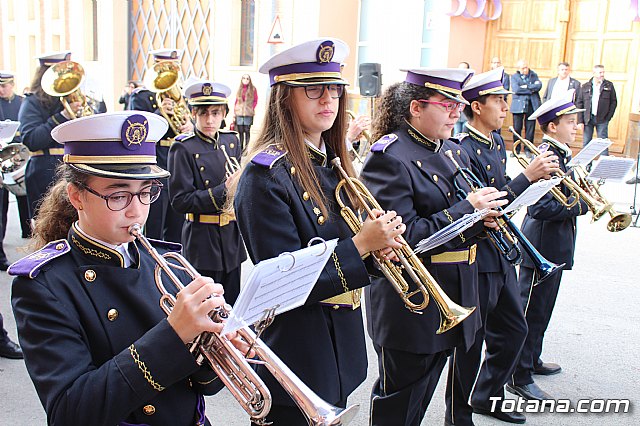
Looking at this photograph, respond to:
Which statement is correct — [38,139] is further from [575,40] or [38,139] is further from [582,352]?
[575,40]

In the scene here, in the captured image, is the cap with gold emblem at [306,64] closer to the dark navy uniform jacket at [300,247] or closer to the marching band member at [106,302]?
the dark navy uniform jacket at [300,247]

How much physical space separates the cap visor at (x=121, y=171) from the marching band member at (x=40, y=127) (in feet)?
14.8

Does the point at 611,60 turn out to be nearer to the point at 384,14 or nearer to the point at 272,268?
the point at 384,14

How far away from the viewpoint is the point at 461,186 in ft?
11.1

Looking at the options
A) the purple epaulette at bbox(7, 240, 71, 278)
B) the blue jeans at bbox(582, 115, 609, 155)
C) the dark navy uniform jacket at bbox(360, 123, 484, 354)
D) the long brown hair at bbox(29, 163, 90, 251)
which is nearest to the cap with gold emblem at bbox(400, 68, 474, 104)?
the dark navy uniform jacket at bbox(360, 123, 484, 354)

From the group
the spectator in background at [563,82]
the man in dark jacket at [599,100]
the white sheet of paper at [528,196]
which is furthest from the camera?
the spectator in background at [563,82]

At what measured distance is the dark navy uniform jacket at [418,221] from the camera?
313cm

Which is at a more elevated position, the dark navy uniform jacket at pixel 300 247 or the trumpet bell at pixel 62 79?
the trumpet bell at pixel 62 79

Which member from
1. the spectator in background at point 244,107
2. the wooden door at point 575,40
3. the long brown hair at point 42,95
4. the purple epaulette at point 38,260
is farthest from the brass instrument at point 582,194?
the spectator in background at point 244,107

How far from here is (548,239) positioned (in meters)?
4.54

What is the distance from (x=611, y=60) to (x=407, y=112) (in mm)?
12688

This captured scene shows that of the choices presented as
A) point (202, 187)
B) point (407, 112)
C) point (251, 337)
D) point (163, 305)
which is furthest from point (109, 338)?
point (202, 187)

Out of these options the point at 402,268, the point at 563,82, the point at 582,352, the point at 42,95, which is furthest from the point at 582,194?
the point at 563,82

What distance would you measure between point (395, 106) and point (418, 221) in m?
0.69
